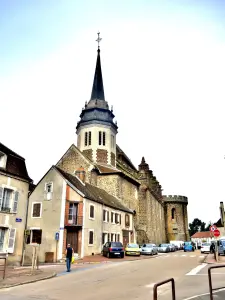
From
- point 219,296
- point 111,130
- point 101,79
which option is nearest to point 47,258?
point 219,296

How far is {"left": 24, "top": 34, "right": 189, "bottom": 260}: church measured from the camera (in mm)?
24875

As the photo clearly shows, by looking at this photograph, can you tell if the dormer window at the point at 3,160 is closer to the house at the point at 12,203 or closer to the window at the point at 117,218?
the house at the point at 12,203

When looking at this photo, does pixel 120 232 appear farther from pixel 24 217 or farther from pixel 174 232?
pixel 174 232

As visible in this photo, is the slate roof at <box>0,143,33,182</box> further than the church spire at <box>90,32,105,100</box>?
No

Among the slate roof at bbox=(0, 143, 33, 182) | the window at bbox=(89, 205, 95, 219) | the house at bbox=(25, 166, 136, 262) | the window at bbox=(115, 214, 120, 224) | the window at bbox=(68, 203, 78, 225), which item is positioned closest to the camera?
the slate roof at bbox=(0, 143, 33, 182)

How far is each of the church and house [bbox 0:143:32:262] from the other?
4.93m

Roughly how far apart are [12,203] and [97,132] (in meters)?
27.6

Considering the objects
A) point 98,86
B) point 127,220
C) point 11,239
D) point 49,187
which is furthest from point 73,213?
point 98,86

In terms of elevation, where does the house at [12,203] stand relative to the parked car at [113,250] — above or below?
above

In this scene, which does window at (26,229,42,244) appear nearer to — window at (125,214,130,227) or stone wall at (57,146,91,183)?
window at (125,214,130,227)

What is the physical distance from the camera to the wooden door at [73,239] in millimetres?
24219

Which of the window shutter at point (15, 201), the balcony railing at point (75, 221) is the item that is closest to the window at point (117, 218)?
the balcony railing at point (75, 221)

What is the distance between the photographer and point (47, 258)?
878 inches

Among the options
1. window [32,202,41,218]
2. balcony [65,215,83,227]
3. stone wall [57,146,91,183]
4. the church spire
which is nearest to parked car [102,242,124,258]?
balcony [65,215,83,227]
